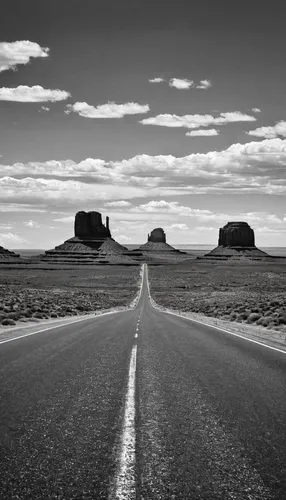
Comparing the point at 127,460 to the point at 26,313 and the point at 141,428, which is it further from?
the point at 26,313

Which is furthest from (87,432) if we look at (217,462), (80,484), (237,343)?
(237,343)

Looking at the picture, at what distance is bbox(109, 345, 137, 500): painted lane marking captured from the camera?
3.61 metres

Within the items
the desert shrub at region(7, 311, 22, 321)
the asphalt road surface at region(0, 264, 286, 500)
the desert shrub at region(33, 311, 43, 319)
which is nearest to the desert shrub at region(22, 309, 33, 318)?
the desert shrub at region(33, 311, 43, 319)

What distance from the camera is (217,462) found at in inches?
168

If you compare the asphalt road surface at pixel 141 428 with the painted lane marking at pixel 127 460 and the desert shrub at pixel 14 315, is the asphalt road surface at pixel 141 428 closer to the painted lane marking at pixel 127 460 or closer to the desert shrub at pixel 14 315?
the painted lane marking at pixel 127 460

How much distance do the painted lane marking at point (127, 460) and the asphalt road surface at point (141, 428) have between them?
0.04 feet

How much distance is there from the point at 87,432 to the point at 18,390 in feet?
8.02

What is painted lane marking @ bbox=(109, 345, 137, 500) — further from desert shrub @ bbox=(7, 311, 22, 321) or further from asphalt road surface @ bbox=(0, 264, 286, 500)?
desert shrub @ bbox=(7, 311, 22, 321)

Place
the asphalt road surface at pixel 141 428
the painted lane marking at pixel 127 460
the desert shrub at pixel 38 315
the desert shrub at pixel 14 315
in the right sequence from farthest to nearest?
the desert shrub at pixel 38 315 < the desert shrub at pixel 14 315 < the asphalt road surface at pixel 141 428 < the painted lane marking at pixel 127 460

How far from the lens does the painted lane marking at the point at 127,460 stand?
361cm

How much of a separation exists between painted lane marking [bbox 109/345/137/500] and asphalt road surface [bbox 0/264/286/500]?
0.01m

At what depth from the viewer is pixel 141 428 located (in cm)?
533

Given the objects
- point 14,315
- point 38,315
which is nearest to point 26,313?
point 38,315

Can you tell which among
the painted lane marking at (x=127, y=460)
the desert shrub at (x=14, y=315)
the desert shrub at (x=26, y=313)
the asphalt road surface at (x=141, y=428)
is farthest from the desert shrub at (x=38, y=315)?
the painted lane marking at (x=127, y=460)
